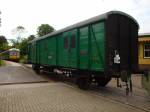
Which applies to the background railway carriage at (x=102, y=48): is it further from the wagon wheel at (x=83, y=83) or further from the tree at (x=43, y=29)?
the tree at (x=43, y=29)

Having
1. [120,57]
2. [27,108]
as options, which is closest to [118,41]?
[120,57]

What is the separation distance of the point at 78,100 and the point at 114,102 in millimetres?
1384

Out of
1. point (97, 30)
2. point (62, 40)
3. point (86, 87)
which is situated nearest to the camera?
point (97, 30)

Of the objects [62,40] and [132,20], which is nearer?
[132,20]

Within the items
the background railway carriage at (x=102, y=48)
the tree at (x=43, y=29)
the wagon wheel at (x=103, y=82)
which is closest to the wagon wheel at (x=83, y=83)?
Result: the background railway carriage at (x=102, y=48)

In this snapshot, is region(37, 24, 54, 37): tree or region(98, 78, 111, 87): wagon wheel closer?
region(98, 78, 111, 87): wagon wheel

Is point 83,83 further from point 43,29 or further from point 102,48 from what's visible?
point 43,29

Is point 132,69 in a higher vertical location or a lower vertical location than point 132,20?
lower

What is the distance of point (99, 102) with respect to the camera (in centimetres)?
1015

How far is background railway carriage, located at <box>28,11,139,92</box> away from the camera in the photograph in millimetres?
11461

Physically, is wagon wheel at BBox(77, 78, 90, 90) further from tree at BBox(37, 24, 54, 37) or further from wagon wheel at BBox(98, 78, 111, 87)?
tree at BBox(37, 24, 54, 37)

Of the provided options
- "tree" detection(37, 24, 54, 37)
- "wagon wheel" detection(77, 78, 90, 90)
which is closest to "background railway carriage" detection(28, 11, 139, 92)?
"wagon wheel" detection(77, 78, 90, 90)

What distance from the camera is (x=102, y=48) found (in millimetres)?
11547

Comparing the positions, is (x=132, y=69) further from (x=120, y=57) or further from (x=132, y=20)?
(x=132, y=20)
